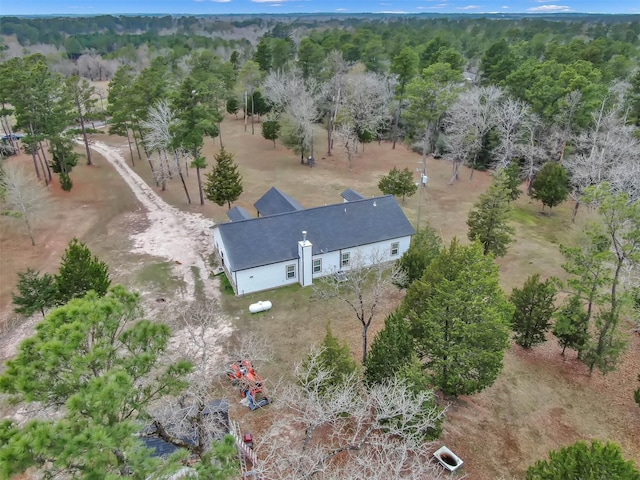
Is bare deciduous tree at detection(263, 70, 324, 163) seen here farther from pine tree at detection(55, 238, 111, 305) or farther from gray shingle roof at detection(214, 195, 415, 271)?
pine tree at detection(55, 238, 111, 305)

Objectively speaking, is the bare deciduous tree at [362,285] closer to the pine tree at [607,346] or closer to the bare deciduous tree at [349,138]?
the pine tree at [607,346]

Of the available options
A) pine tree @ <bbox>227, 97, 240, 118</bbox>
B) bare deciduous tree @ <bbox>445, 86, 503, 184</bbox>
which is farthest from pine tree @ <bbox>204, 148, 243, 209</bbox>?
pine tree @ <bbox>227, 97, 240, 118</bbox>

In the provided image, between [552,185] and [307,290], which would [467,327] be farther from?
[552,185]

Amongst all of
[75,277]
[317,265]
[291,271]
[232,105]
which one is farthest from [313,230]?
[232,105]

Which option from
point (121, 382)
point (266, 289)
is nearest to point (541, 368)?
point (266, 289)

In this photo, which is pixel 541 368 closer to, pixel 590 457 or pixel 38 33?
pixel 590 457
